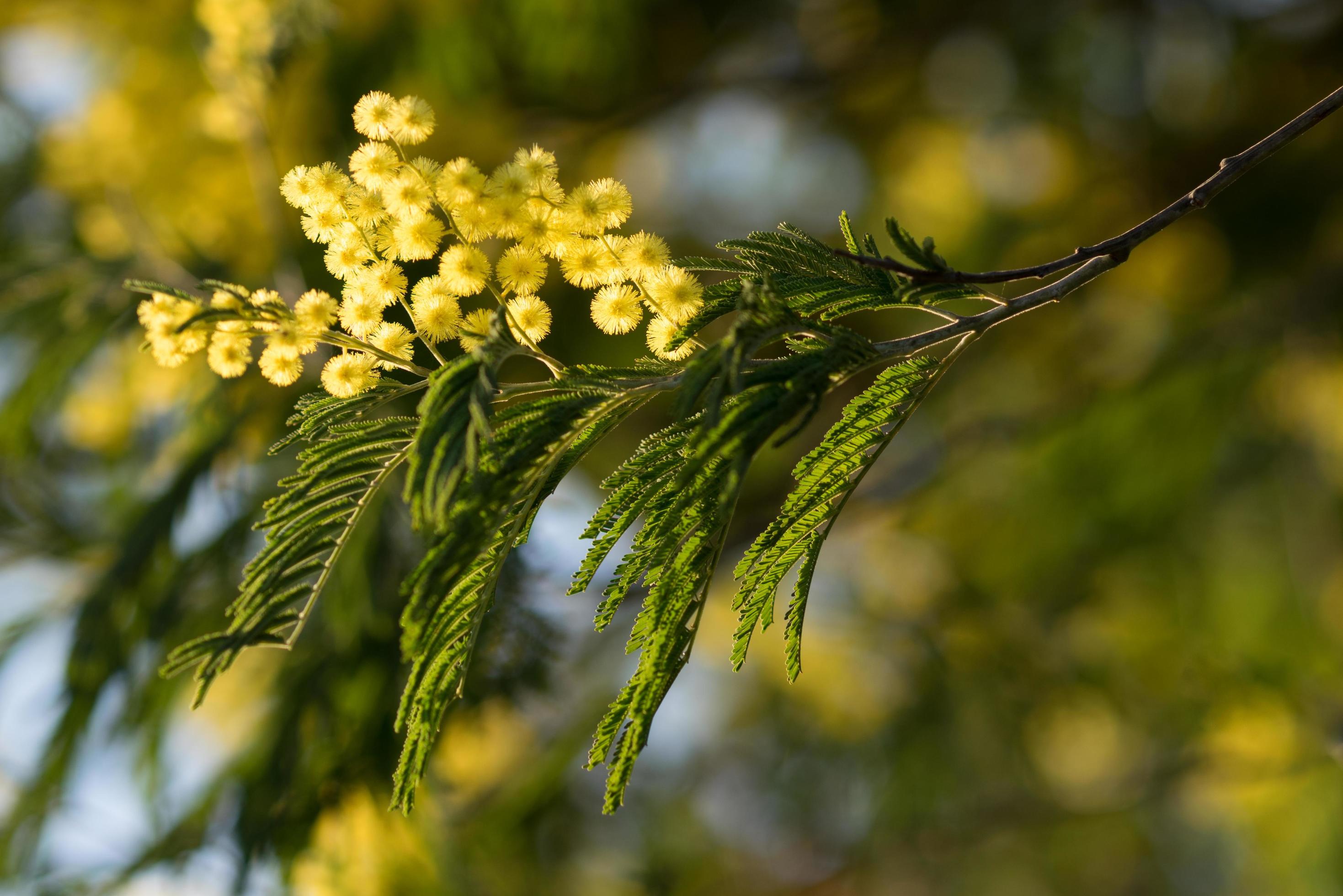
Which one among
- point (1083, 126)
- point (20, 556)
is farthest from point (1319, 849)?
point (20, 556)

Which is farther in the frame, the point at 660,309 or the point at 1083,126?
the point at 1083,126

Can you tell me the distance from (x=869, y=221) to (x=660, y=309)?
3.46 metres

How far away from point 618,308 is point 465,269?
147 millimetres

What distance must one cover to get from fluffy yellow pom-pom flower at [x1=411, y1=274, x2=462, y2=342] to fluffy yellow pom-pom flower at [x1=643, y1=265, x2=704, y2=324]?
174 mm

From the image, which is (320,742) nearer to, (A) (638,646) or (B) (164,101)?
(A) (638,646)

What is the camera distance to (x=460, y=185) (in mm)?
807

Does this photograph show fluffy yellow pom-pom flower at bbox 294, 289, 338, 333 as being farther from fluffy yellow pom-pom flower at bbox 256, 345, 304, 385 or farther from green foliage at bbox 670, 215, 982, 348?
green foliage at bbox 670, 215, 982, 348

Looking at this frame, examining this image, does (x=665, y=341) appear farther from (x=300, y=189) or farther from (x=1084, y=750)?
(x=1084, y=750)

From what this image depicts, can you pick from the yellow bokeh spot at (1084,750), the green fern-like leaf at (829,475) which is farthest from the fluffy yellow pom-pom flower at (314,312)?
the yellow bokeh spot at (1084,750)

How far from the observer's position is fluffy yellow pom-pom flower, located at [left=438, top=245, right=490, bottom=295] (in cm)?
82

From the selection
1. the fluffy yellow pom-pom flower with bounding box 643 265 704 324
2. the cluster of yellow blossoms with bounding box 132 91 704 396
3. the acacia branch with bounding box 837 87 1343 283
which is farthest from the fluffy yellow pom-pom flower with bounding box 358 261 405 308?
the acacia branch with bounding box 837 87 1343 283

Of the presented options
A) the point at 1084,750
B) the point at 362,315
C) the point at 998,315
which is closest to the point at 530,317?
the point at 362,315

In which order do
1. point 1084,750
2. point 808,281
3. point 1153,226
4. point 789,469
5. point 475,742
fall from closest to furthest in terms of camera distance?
point 1153,226
point 808,281
point 475,742
point 789,469
point 1084,750

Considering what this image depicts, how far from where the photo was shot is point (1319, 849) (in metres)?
3.52
